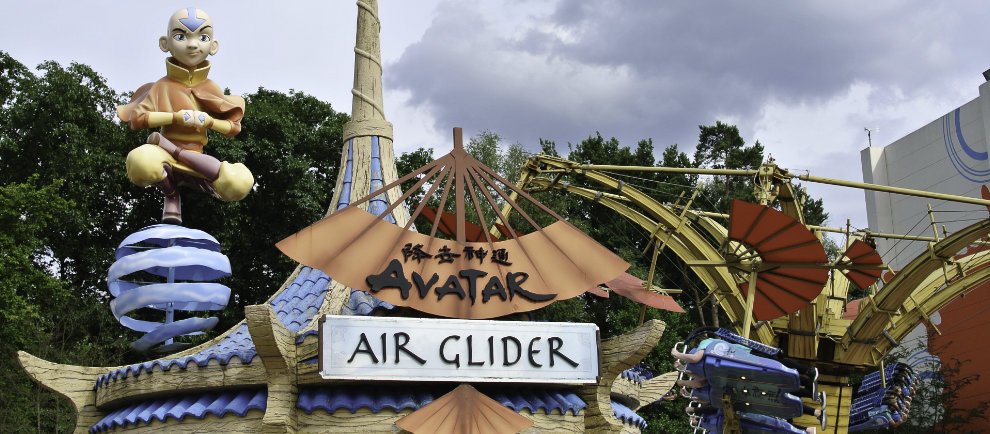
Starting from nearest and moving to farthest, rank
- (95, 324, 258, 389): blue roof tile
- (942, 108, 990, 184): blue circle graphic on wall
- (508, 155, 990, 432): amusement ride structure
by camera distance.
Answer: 1. (95, 324, 258, 389): blue roof tile
2. (508, 155, 990, 432): amusement ride structure
3. (942, 108, 990, 184): blue circle graphic on wall

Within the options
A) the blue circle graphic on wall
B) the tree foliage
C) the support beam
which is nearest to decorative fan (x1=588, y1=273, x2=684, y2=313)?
the support beam

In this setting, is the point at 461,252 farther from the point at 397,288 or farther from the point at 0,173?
the point at 0,173

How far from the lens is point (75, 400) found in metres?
11.6

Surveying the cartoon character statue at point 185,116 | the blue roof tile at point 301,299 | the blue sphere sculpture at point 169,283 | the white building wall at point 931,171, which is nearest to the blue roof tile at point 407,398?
the blue roof tile at point 301,299

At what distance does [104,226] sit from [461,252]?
19.4 meters

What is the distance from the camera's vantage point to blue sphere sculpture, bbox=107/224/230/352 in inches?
458

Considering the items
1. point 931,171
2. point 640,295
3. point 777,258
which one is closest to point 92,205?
point 640,295

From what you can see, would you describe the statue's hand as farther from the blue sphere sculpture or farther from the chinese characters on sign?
the chinese characters on sign

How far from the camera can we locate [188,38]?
12.5 m

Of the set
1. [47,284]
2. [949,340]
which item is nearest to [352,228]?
[47,284]

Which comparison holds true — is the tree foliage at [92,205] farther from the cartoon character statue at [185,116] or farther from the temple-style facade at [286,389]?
the temple-style facade at [286,389]

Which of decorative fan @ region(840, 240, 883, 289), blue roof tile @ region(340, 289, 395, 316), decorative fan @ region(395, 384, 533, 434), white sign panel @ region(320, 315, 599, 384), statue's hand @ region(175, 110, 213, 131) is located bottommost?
decorative fan @ region(395, 384, 533, 434)

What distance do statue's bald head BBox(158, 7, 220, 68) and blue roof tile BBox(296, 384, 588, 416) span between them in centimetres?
437

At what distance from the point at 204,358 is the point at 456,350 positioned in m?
2.50
